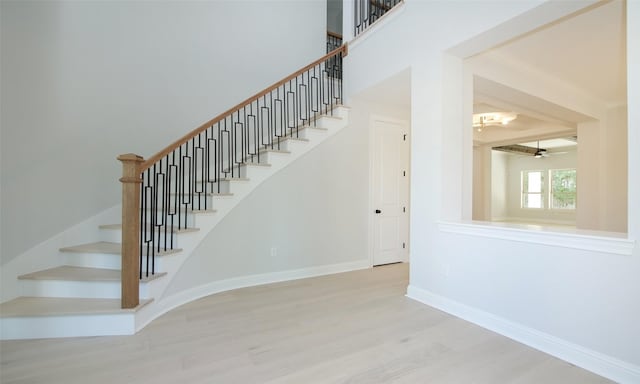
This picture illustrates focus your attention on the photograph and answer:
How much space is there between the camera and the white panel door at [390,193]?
4668mm

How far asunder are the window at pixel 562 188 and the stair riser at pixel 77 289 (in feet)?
46.3

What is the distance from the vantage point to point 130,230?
242 cm

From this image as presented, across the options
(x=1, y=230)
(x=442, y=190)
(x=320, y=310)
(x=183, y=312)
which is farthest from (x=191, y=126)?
(x=442, y=190)

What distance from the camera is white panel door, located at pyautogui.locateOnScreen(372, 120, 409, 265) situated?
15.3ft

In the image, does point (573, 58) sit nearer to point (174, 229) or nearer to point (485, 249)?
point (485, 249)

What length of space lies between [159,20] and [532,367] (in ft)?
18.0

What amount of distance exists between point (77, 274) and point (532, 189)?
14.8 m

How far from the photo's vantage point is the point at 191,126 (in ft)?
13.9

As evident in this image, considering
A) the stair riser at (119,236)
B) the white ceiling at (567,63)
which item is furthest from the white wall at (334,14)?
the stair riser at (119,236)

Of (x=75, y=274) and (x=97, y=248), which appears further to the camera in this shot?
(x=97, y=248)

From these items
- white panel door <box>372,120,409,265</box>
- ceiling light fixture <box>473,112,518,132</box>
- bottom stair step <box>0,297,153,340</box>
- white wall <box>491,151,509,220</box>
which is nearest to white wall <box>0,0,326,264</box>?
bottom stair step <box>0,297,153,340</box>

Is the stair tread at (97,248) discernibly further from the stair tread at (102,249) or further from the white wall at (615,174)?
the white wall at (615,174)

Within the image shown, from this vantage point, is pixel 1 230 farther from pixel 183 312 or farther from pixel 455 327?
pixel 455 327

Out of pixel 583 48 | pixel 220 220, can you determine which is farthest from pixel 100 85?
pixel 583 48
